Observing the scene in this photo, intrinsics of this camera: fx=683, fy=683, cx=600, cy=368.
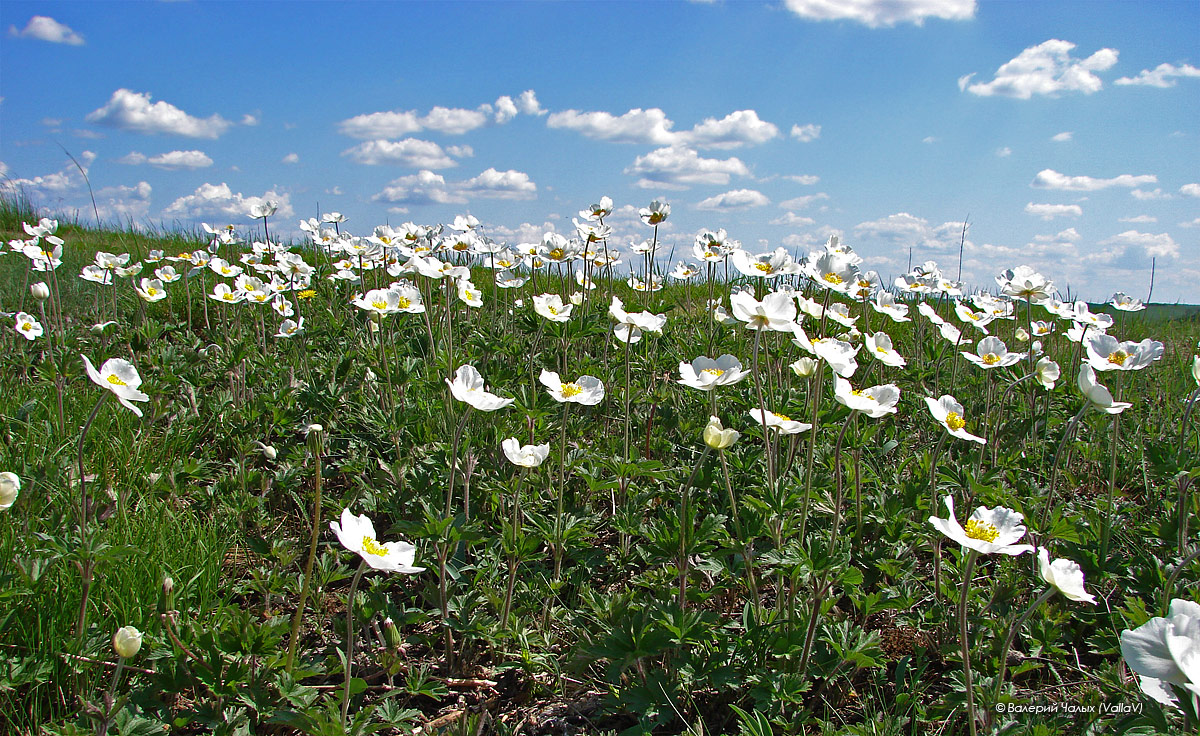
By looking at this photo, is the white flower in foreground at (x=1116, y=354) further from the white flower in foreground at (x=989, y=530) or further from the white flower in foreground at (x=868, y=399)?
the white flower in foreground at (x=989, y=530)

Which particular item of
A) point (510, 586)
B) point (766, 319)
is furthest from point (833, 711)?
point (766, 319)

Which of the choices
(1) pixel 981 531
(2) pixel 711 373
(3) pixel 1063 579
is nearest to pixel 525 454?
(2) pixel 711 373

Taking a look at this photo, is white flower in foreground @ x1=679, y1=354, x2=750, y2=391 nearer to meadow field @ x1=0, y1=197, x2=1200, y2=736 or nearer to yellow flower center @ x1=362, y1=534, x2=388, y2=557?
meadow field @ x1=0, y1=197, x2=1200, y2=736

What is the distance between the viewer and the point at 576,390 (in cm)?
256

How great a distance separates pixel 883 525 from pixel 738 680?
0.92 meters

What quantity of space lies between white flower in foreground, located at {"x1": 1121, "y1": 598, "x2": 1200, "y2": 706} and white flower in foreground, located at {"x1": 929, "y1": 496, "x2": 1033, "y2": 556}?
0.39 metres

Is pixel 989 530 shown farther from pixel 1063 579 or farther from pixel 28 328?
pixel 28 328

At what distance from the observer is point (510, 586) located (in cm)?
214

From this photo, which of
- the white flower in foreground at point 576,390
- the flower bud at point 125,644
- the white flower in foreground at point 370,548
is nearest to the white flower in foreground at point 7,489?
the flower bud at point 125,644

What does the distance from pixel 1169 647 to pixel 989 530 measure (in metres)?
0.74

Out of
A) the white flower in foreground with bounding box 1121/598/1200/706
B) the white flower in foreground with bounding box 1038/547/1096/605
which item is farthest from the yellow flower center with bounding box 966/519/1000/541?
the white flower in foreground with bounding box 1121/598/1200/706

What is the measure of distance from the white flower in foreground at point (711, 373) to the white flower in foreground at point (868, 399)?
370 mm

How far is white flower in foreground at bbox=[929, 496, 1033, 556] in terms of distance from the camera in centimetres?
161

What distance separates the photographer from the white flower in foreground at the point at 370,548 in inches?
59.5
